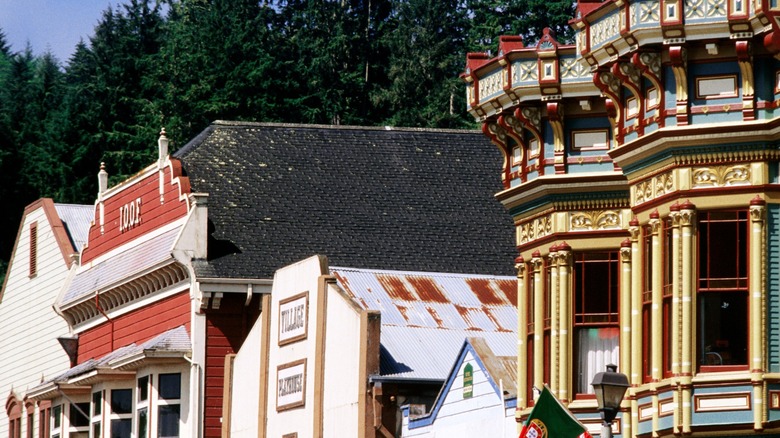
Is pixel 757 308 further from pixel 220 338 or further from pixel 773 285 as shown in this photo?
pixel 220 338

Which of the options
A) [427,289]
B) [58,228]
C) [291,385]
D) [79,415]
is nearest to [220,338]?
[291,385]

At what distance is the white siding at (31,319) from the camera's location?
59.9m

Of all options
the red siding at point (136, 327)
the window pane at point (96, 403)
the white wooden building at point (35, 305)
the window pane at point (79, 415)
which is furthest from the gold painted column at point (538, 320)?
the white wooden building at point (35, 305)

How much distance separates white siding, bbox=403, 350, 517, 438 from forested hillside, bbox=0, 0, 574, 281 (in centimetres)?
4484

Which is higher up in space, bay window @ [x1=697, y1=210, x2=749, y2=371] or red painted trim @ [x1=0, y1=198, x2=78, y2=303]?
red painted trim @ [x1=0, y1=198, x2=78, y2=303]

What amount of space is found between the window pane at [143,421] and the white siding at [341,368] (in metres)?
10.4

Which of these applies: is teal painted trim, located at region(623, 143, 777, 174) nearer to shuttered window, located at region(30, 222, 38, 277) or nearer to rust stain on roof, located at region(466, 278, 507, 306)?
rust stain on roof, located at region(466, 278, 507, 306)

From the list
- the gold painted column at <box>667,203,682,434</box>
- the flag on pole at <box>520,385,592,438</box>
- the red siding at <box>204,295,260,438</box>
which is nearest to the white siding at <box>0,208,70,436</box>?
the red siding at <box>204,295,260,438</box>

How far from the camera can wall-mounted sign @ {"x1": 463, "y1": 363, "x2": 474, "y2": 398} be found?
3606 centimetres

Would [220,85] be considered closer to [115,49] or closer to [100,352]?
[115,49]

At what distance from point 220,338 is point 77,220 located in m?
14.5

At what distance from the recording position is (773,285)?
93.4ft

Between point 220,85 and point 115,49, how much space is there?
9606 millimetres

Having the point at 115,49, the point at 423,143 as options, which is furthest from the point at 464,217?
the point at 115,49
